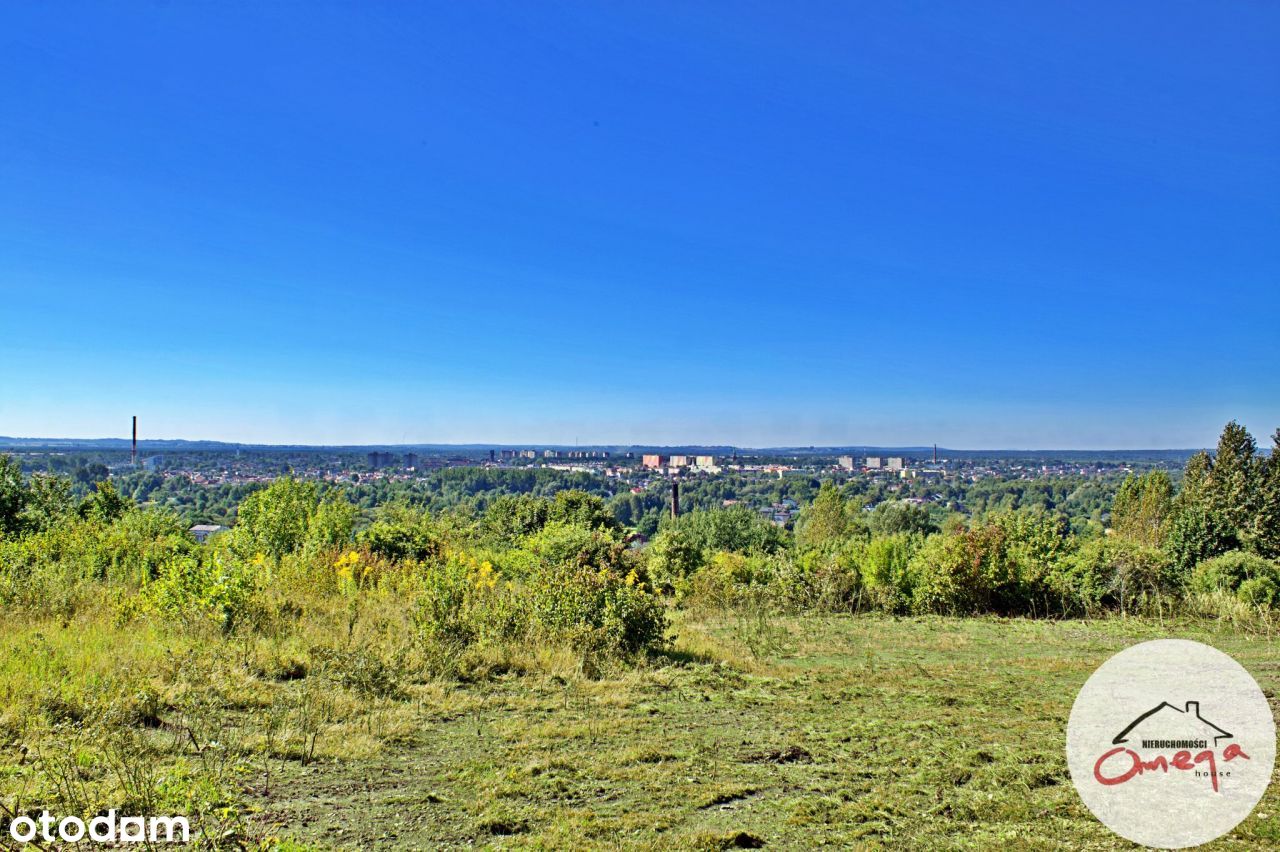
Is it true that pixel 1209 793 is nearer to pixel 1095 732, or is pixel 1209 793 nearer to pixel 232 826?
pixel 1095 732

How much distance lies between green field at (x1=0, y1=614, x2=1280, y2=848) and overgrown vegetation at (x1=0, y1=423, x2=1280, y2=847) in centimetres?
4

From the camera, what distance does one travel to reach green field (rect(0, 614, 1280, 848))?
3602 millimetres

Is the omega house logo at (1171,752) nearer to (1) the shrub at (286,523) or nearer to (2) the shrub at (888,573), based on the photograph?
(2) the shrub at (888,573)

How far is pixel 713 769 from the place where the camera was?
4.52 meters

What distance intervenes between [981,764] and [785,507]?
68.1m

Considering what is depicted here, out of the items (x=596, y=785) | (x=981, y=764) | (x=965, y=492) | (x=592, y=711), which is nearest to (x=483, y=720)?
(x=592, y=711)

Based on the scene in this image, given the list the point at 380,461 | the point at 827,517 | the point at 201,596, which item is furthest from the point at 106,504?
the point at 380,461

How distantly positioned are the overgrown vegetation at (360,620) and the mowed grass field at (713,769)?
0.07 metres

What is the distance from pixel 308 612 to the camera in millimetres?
8320

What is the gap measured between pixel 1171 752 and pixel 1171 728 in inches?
19.2

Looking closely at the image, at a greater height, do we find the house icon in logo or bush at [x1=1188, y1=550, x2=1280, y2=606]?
the house icon in logo

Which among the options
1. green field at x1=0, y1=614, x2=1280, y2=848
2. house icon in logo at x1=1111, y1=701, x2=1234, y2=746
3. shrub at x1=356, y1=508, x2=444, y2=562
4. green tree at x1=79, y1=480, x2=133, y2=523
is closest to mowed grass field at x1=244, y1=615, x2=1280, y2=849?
green field at x1=0, y1=614, x2=1280, y2=848

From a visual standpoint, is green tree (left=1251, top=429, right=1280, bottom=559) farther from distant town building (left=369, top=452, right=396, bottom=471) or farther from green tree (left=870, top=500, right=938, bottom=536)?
distant town building (left=369, top=452, right=396, bottom=471)

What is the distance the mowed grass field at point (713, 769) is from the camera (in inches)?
141
